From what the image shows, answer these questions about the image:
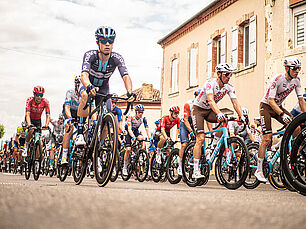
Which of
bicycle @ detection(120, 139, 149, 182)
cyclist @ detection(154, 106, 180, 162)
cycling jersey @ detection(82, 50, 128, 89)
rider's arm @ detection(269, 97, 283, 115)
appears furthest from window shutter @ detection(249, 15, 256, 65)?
cycling jersey @ detection(82, 50, 128, 89)

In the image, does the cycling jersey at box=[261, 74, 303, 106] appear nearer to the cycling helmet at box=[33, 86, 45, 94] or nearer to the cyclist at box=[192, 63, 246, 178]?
the cyclist at box=[192, 63, 246, 178]

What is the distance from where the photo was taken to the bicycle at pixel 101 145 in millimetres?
6008

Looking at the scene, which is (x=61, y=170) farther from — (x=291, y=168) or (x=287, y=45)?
(x=287, y=45)

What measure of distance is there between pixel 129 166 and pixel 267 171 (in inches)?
233

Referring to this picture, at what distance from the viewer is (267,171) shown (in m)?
7.93

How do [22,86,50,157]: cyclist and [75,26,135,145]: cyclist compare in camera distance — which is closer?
[75,26,135,145]: cyclist

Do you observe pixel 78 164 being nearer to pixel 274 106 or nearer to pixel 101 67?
pixel 101 67

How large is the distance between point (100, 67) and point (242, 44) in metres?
13.4

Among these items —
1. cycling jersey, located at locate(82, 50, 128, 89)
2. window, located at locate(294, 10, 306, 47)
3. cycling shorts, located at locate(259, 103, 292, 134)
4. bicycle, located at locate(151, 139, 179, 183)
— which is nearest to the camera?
cycling jersey, located at locate(82, 50, 128, 89)

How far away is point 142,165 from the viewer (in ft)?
42.1

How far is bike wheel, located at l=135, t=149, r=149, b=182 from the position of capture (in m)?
12.5

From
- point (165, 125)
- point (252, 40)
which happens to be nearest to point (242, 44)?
point (252, 40)

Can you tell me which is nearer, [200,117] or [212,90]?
[212,90]

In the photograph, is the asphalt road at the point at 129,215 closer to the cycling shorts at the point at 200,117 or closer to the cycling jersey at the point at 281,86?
the cycling jersey at the point at 281,86
